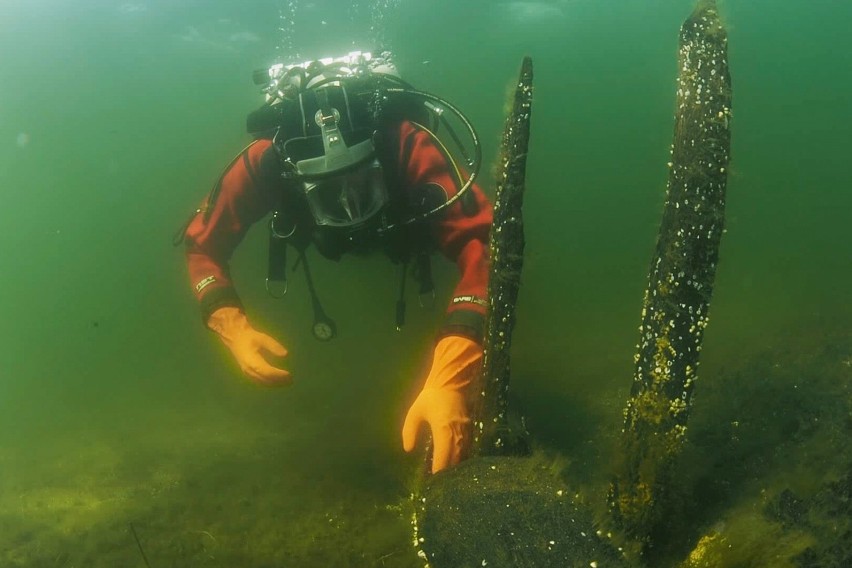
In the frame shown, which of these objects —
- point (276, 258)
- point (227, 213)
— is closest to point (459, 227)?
point (276, 258)

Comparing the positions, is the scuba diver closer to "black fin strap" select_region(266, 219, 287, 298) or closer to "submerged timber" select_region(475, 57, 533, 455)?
"black fin strap" select_region(266, 219, 287, 298)

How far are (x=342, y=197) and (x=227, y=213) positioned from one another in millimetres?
1479

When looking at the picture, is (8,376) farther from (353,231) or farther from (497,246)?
(497,246)

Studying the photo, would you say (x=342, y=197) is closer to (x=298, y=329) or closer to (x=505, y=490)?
(x=505, y=490)

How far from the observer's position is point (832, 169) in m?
59.7

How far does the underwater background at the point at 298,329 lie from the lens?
5320 millimetres

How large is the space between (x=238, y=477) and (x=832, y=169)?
239 ft

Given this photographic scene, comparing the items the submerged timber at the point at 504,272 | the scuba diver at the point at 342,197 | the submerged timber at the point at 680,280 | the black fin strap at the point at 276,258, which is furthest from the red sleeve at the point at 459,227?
the black fin strap at the point at 276,258

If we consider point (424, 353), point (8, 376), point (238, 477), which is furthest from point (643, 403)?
point (8, 376)

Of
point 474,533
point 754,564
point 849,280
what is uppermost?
point 474,533

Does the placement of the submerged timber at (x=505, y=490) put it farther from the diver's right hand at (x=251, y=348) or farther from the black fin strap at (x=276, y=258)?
the black fin strap at (x=276, y=258)

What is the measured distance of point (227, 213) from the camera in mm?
5637

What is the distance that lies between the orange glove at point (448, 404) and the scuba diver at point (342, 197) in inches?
1.1

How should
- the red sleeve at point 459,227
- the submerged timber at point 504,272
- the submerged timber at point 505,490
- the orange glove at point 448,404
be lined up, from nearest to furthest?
1. the submerged timber at point 505,490
2. the submerged timber at point 504,272
3. the orange glove at point 448,404
4. the red sleeve at point 459,227
